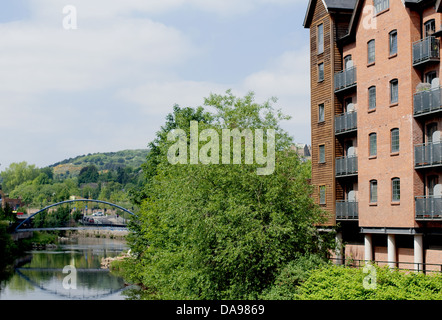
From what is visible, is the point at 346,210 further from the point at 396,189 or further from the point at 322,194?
the point at 396,189

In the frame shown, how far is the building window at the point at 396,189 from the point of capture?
32562 millimetres

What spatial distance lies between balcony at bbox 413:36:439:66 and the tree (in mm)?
7583

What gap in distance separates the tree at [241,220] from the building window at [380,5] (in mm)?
8818

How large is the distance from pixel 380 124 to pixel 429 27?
19.1 ft

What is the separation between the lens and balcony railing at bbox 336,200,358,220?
3669cm

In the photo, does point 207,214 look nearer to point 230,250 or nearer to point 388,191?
point 230,250

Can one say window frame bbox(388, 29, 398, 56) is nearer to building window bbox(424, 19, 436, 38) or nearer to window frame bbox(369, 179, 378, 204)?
building window bbox(424, 19, 436, 38)

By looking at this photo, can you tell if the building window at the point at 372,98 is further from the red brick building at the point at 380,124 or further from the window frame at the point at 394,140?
the window frame at the point at 394,140

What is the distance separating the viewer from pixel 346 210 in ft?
122

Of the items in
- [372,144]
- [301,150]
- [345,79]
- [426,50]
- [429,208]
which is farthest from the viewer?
[301,150]

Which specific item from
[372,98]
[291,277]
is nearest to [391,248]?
[372,98]
